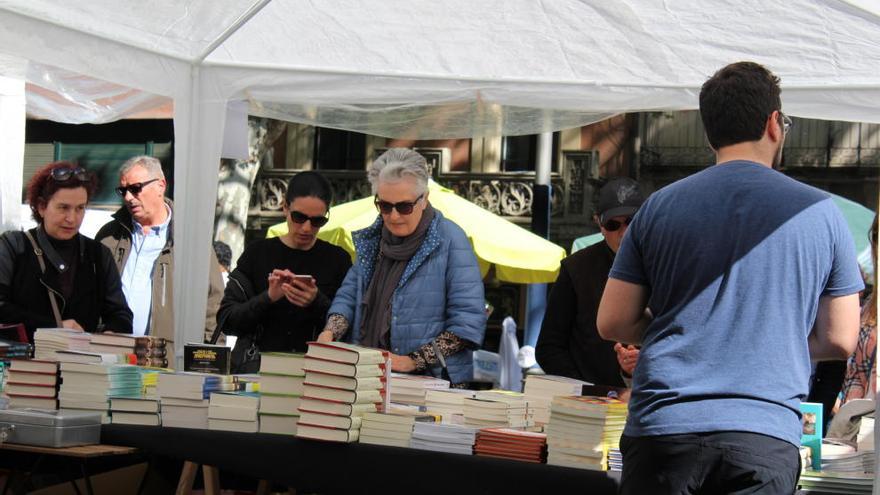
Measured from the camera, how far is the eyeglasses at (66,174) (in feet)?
17.4

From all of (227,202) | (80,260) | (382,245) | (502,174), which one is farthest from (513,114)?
(502,174)

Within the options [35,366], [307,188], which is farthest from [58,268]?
[307,188]

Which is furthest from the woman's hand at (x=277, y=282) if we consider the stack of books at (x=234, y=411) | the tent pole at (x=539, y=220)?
the tent pole at (x=539, y=220)

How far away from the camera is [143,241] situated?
586 cm

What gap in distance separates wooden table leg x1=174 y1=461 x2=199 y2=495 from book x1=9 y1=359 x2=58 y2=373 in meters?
0.63

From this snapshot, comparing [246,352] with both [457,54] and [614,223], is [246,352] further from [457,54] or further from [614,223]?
[614,223]

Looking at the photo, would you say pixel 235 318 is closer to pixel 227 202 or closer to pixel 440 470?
pixel 440 470

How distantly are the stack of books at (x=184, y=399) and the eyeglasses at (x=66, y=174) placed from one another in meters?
1.33

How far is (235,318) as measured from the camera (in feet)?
16.6

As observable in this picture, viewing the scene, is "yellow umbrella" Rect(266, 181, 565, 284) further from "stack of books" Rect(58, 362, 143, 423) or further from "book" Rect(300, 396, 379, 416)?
"book" Rect(300, 396, 379, 416)

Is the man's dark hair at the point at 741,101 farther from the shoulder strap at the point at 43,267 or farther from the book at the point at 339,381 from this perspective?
the shoulder strap at the point at 43,267

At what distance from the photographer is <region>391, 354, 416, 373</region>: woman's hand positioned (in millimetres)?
4570

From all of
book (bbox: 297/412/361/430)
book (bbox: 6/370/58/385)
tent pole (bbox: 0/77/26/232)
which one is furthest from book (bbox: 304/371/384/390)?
tent pole (bbox: 0/77/26/232)

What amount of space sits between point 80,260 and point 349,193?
23.4 m
